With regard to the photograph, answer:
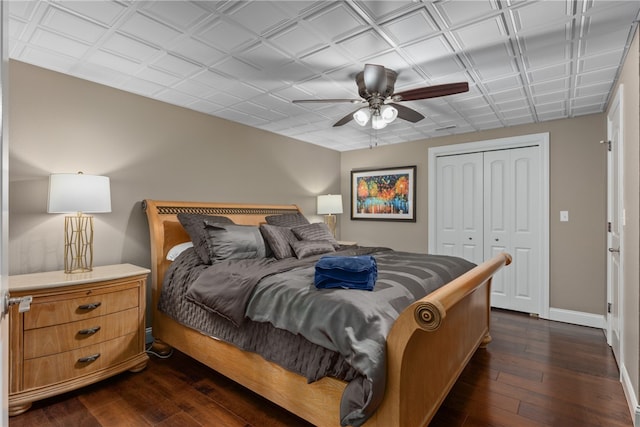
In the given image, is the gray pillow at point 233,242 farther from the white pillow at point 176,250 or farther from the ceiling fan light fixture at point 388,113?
the ceiling fan light fixture at point 388,113

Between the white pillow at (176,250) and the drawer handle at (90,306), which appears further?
the white pillow at (176,250)

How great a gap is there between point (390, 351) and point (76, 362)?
2.08 metres

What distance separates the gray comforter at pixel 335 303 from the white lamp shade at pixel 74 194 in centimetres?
96

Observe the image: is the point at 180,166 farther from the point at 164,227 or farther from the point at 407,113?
the point at 407,113

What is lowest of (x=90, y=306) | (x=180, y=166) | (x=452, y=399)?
(x=452, y=399)

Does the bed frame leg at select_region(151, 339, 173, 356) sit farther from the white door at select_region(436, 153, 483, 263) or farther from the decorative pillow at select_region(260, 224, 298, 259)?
the white door at select_region(436, 153, 483, 263)

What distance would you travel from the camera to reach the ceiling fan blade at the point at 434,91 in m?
2.13

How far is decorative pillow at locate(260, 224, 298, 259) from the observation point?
2961 mm

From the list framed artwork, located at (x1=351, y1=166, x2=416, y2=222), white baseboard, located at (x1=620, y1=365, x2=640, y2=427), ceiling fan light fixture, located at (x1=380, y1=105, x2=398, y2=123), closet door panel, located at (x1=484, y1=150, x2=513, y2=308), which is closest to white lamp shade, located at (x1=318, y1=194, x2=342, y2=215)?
framed artwork, located at (x1=351, y1=166, x2=416, y2=222)

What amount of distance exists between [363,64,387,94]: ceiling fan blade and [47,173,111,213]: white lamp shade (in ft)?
7.05

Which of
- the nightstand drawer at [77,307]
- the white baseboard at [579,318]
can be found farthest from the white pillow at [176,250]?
the white baseboard at [579,318]

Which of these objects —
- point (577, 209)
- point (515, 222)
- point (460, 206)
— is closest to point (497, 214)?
point (515, 222)

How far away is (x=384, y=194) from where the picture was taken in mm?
5191

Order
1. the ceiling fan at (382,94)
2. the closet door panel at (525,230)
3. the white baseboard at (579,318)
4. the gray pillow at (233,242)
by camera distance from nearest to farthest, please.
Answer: the ceiling fan at (382,94)
the gray pillow at (233,242)
the white baseboard at (579,318)
the closet door panel at (525,230)
